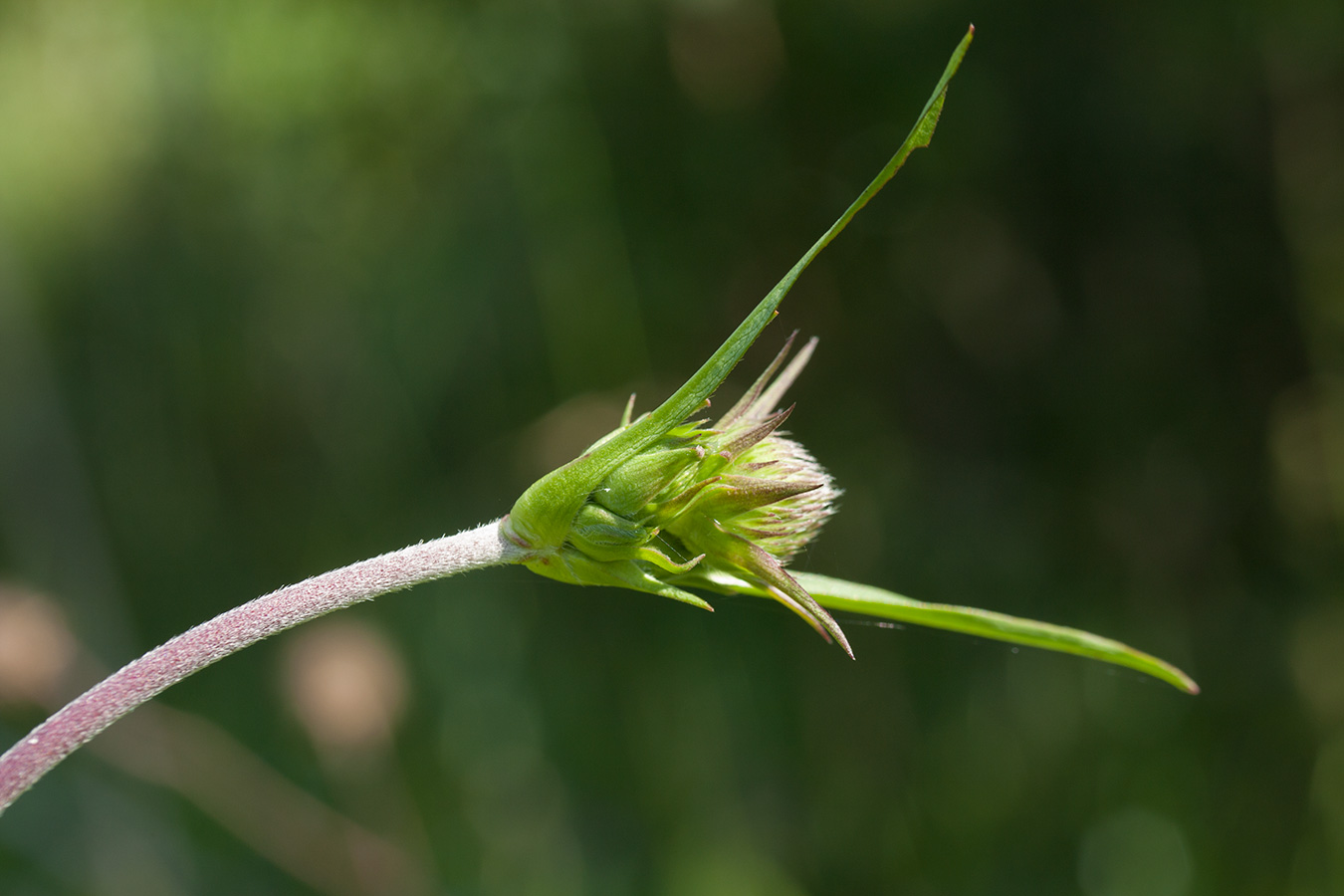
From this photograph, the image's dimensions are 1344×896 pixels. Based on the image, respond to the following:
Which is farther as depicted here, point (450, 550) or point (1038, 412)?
point (1038, 412)

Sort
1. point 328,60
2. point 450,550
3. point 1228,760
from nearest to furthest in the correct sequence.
Answer: point 450,550 < point 1228,760 < point 328,60

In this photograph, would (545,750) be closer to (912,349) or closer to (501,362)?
(501,362)

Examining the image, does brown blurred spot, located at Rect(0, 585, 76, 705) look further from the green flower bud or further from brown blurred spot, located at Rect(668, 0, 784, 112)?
brown blurred spot, located at Rect(668, 0, 784, 112)

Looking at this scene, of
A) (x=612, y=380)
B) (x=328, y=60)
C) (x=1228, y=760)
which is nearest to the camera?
(x=1228, y=760)

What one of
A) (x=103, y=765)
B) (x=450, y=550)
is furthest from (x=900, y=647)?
(x=103, y=765)

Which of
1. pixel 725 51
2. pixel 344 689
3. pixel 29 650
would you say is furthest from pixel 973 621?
pixel 725 51

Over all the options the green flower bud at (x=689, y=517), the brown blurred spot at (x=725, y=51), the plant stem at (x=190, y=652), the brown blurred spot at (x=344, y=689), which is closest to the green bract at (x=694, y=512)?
the green flower bud at (x=689, y=517)

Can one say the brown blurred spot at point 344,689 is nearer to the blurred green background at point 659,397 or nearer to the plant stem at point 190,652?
the blurred green background at point 659,397
